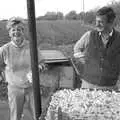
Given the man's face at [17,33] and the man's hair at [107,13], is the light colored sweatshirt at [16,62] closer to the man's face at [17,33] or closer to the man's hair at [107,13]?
the man's face at [17,33]

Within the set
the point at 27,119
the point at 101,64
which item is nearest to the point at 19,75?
the point at 101,64

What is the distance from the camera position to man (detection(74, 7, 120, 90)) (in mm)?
2186

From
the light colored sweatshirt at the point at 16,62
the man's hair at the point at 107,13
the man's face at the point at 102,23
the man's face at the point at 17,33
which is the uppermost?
the man's hair at the point at 107,13

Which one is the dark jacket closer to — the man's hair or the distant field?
the man's hair

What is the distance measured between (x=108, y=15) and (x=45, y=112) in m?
1.12

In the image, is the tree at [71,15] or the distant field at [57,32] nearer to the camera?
the tree at [71,15]

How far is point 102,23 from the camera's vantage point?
2.17m

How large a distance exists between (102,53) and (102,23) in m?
0.27

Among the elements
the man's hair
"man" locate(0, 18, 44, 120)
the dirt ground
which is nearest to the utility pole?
"man" locate(0, 18, 44, 120)

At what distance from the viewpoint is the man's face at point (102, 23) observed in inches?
85.0

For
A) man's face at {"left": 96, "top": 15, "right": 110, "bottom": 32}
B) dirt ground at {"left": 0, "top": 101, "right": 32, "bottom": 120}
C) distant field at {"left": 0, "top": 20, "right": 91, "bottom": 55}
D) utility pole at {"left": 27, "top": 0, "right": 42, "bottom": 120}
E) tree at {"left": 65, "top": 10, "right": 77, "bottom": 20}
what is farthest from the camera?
distant field at {"left": 0, "top": 20, "right": 91, "bottom": 55}

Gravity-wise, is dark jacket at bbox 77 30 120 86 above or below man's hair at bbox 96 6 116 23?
below

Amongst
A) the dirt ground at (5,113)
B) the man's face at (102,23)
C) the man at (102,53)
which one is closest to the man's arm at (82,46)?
the man at (102,53)

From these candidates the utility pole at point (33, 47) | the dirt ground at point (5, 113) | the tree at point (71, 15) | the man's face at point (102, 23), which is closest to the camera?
the utility pole at point (33, 47)
